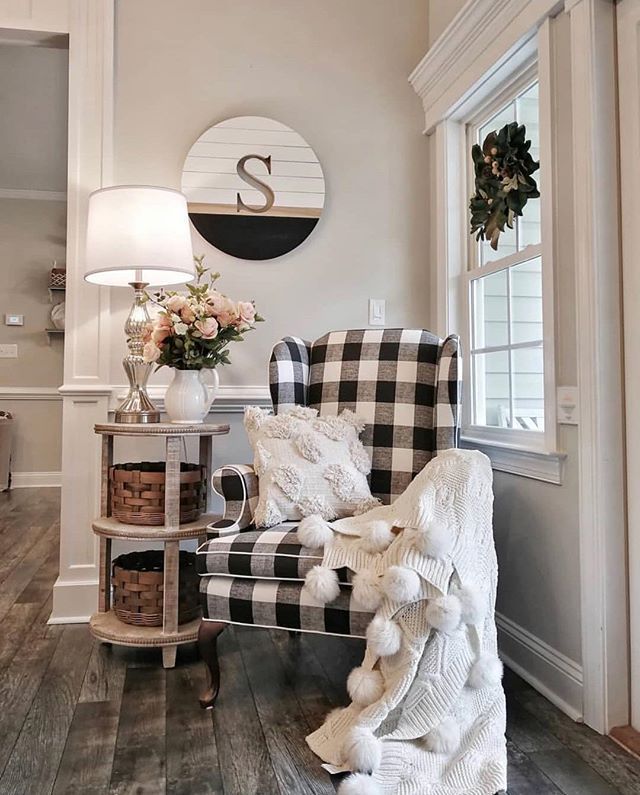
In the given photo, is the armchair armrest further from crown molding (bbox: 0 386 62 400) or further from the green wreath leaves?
crown molding (bbox: 0 386 62 400)

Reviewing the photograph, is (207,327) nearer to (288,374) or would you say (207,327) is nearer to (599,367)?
(288,374)

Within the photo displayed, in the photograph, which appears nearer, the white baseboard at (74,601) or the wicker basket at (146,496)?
the wicker basket at (146,496)

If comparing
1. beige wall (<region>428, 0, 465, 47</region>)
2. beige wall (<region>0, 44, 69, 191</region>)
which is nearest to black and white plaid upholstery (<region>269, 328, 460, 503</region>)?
beige wall (<region>428, 0, 465, 47</region>)

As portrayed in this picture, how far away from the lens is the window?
210 cm

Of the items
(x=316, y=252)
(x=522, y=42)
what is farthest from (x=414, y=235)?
(x=522, y=42)

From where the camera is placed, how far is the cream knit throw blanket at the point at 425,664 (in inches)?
53.5

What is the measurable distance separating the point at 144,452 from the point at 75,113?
138cm

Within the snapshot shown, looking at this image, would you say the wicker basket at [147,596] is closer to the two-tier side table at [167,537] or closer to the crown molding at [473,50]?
the two-tier side table at [167,537]

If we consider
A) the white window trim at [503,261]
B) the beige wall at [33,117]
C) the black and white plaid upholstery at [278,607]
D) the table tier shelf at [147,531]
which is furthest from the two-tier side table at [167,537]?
the beige wall at [33,117]

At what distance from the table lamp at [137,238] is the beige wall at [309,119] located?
1.19 ft

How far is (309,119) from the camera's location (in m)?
2.69

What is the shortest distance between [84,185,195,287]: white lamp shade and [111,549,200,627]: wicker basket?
102cm

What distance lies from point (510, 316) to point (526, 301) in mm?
113

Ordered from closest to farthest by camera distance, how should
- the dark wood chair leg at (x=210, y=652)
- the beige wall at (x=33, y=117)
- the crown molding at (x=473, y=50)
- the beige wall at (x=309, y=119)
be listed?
the dark wood chair leg at (x=210, y=652) < the crown molding at (x=473, y=50) < the beige wall at (x=309, y=119) < the beige wall at (x=33, y=117)
